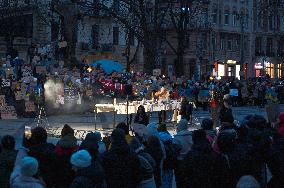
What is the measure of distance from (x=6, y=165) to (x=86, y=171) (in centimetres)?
163

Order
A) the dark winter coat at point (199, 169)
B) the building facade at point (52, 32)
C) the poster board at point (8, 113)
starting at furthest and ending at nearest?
1. the building facade at point (52, 32)
2. the poster board at point (8, 113)
3. the dark winter coat at point (199, 169)

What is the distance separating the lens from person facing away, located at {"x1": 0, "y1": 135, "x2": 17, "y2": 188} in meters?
8.12

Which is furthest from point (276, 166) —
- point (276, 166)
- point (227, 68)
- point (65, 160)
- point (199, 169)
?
point (227, 68)

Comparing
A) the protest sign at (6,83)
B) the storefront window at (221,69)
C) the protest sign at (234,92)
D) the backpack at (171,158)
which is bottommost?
the backpack at (171,158)

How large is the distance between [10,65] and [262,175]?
2261 cm

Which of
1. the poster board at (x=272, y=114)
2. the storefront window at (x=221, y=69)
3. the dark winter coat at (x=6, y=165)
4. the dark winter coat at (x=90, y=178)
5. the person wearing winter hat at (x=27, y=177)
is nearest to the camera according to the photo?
the dark winter coat at (x=90, y=178)

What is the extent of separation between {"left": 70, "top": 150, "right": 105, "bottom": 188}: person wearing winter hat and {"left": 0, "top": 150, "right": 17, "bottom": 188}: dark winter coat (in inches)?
49.6

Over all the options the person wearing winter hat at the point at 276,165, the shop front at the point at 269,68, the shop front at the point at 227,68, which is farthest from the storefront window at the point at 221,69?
the person wearing winter hat at the point at 276,165

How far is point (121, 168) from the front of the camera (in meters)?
8.06

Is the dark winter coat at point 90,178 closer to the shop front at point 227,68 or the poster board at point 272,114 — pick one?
the poster board at point 272,114

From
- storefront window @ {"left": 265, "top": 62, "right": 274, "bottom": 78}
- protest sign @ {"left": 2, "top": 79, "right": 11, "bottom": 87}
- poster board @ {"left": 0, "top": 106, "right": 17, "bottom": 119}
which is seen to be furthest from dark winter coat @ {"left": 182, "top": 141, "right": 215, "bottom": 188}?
storefront window @ {"left": 265, "top": 62, "right": 274, "bottom": 78}

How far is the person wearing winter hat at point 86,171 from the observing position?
23.2ft

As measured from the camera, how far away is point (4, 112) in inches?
742

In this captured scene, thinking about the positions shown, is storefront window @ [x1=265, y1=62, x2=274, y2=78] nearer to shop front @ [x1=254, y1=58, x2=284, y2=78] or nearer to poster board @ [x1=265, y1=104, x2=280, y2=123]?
shop front @ [x1=254, y1=58, x2=284, y2=78]
